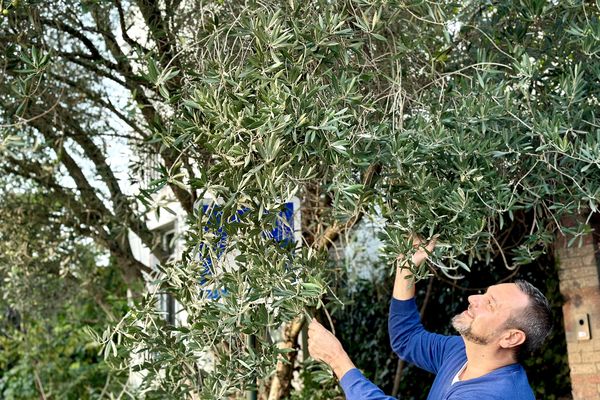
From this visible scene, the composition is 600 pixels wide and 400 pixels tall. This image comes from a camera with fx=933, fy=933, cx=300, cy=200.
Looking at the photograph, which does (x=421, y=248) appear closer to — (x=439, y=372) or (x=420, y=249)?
(x=420, y=249)

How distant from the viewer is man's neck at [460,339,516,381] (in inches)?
164

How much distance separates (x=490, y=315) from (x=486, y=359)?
20cm

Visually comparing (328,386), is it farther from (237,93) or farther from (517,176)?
(237,93)

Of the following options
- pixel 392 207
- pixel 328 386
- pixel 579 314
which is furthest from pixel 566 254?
pixel 392 207

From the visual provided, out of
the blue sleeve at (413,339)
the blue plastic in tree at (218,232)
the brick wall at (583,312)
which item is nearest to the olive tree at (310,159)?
the blue plastic in tree at (218,232)

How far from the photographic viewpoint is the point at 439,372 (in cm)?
449

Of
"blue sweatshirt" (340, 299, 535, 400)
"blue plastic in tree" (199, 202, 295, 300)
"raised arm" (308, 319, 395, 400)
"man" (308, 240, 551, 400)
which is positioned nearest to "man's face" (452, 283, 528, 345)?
"man" (308, 240, 551, 400)

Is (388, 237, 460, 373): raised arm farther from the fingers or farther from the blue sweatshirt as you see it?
the fingers

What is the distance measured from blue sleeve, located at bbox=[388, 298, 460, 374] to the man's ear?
0.51 meters

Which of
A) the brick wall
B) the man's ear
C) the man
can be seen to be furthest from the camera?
the brick wall

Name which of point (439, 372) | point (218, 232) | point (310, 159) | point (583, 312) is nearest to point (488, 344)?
point (439, 372)

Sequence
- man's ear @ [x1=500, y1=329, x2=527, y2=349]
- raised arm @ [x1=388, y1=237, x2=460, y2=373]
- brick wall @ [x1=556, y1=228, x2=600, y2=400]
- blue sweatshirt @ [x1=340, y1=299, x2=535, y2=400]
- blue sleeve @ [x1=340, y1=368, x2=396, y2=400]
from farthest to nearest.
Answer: brick wall @ [x1=556, y1=228, x2=600, y2=400], raised arm @ [x1=388, y1=237, x2=460, y2=373], man's ear @ [x1=500, y1=329, x2=527, y2=349], blue sweatshirt @ [x1=340, y1=299, x2=535, y2=400], blue sleeve @ [x1=340, y1=368, x2=396, y2=400]

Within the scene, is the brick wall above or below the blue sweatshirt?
above

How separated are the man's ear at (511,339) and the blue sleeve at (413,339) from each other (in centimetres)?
51
